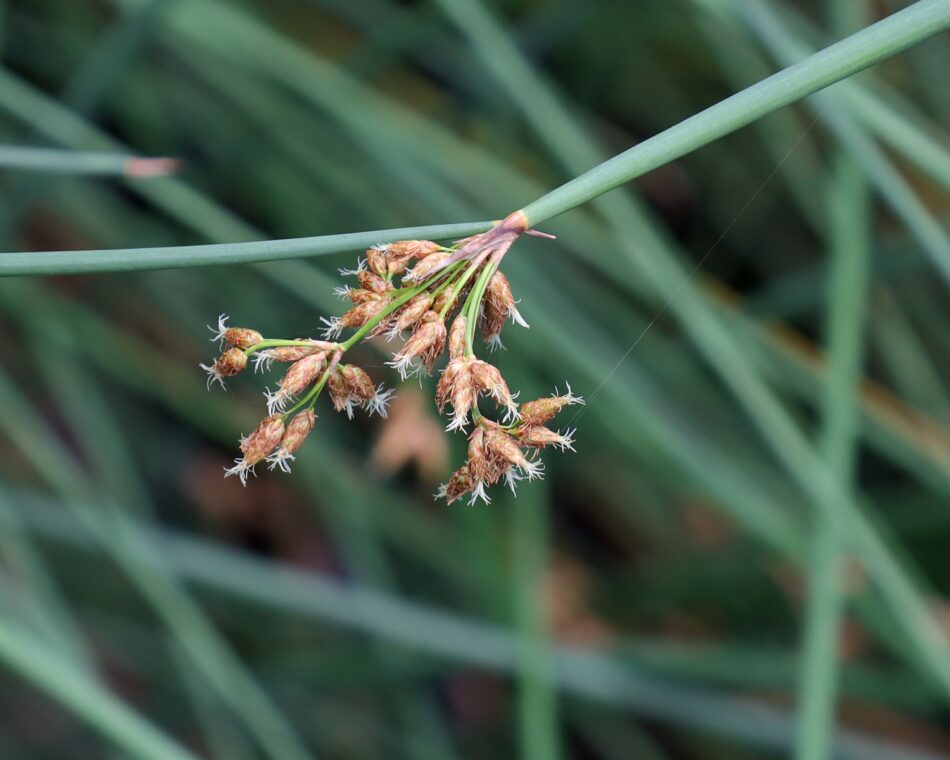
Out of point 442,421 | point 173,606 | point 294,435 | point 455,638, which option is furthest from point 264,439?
point 442,421

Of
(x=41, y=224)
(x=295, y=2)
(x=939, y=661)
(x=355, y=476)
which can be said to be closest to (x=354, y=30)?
(x=295, y=2)

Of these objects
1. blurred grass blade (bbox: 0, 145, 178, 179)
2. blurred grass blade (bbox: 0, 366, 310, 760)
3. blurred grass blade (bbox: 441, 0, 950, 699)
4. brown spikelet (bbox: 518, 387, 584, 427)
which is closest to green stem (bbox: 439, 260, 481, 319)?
brown spikelet (bbox: 518, 387, 584, 427)

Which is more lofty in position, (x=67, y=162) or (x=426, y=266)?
(x=67, y=162)

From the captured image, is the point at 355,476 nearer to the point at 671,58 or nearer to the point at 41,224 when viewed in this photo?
the point at 41,224

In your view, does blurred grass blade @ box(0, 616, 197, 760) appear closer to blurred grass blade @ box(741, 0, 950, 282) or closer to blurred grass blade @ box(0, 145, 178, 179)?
blurred grass blade @ box(0, 145, 178, 179)

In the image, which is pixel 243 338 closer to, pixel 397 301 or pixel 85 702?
pixel 397 301

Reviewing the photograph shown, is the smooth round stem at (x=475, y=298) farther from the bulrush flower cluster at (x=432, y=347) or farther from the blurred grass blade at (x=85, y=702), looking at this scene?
the blurred grass blade at (x=85, y=702)
